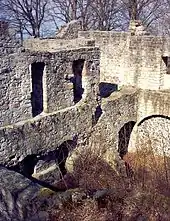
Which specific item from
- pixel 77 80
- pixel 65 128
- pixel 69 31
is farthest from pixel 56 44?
pixel 65 128

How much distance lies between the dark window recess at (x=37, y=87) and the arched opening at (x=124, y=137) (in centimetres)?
399

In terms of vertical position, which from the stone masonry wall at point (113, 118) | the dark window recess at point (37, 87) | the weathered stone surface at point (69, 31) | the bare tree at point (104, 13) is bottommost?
the stone masonry wall at point (113, 118)

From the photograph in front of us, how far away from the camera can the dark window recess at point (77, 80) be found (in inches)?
452

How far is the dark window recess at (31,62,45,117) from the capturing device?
33.8ft

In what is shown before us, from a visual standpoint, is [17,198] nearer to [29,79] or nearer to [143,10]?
[29,79]

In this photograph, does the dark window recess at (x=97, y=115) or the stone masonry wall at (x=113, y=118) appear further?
the stone masonry wall at (x=113, y=118)

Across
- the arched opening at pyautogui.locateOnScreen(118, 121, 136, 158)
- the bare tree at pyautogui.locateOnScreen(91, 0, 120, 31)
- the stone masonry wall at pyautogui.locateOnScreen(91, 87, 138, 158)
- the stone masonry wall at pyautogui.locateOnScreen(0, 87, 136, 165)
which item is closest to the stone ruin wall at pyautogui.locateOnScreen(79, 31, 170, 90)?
the stone masonry wall at pyautogui.locateOnScreen(91, 87, 138, 158)

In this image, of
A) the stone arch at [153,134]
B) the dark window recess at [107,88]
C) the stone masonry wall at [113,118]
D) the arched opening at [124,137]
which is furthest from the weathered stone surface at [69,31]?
the stone arch at [153,134]

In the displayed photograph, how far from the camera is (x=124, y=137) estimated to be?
1380 centimetres

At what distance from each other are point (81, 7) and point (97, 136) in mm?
18433

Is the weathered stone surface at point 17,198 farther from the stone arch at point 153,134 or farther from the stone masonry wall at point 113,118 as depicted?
the stone arch at point 153,134

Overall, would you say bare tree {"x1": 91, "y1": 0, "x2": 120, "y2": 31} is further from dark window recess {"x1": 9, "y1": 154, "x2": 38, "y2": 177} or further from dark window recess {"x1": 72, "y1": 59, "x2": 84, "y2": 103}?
dark window recess {"x1": 9, "y1": 154, "x2": 38, "y2": 177}

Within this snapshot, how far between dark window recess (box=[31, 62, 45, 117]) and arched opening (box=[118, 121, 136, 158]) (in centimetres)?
399

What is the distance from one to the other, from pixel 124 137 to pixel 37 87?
4687mm
